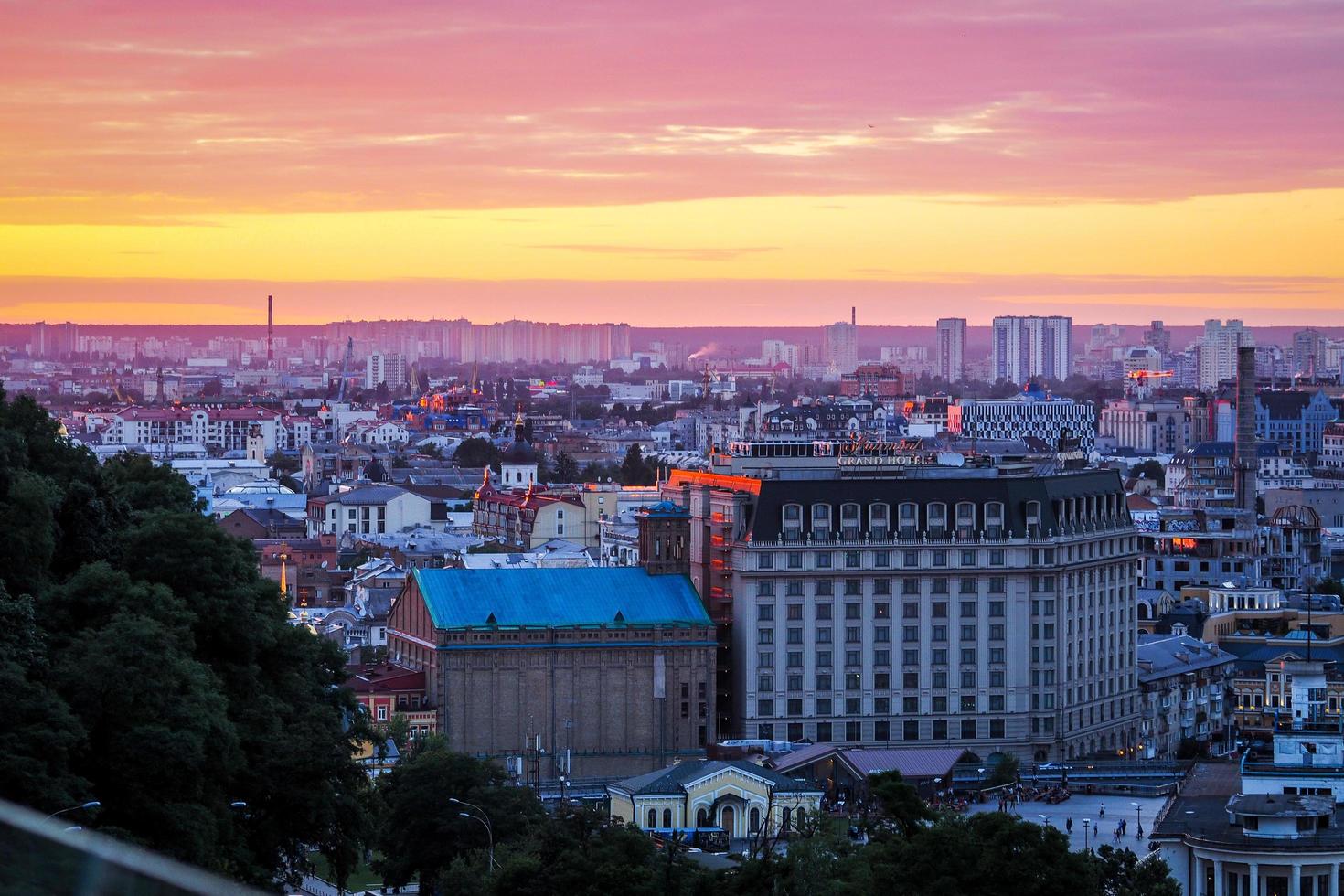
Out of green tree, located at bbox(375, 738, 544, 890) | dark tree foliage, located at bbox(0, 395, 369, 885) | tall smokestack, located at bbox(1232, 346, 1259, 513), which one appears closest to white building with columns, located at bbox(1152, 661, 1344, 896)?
green tree, located at bbox(375, 738, 544, 890)

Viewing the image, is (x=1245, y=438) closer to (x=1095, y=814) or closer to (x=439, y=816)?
(x=1095, y=814)

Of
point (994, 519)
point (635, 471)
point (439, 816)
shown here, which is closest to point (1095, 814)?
point (994, 519)

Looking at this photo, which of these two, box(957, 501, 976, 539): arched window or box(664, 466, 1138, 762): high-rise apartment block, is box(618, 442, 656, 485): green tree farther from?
box(957, 501, 976, 539): arched window

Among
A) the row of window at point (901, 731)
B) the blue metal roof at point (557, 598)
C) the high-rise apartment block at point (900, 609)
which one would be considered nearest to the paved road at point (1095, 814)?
the row of window at point (901, 731)

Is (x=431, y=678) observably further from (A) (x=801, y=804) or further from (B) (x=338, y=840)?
(B) (x=338, y=840)

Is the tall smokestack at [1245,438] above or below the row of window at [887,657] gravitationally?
above

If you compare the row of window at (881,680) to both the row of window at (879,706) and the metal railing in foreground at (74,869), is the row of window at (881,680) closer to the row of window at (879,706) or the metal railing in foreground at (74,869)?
the row of window at (879,706)
